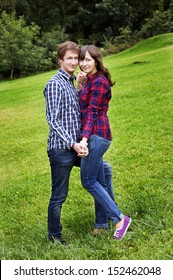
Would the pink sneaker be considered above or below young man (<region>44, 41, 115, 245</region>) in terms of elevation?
below

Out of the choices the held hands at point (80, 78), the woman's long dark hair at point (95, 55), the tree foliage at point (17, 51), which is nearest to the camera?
the woman's long dark hair at point (95, 55)

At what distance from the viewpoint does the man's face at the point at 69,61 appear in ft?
12.0

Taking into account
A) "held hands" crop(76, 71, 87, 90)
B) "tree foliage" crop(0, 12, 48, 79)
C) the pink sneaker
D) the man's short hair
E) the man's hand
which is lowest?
"tree foliage" crop(0, 12, 48, 79)

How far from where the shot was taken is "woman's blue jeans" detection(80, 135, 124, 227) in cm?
362

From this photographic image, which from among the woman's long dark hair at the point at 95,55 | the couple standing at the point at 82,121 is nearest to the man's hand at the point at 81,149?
the couple standing at the point at 82,121

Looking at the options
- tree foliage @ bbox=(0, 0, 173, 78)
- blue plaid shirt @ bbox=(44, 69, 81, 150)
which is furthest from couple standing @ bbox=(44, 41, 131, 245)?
tree foliage @ bbox=(0, 0, 173, 78)

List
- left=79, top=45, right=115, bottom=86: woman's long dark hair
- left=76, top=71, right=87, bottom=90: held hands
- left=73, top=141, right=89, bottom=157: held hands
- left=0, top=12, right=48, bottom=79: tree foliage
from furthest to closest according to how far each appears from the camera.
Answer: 1. left=0, top=12, right=48, bottom=79: tree foliage
2. left=76, top=71, right=87, bottom=90: held hands
3. left=79, top=45, right=115, bottom=86: woman's long dark hair
4. left=73, top=141, right=89, bottom=157: held hands

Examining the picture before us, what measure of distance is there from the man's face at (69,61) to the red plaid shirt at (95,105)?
0.57ft

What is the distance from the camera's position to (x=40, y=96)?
1573 cm

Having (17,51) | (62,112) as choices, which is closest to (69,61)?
(62,112)

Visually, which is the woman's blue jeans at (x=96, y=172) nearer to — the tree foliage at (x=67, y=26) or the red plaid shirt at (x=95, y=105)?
the red plaid shirt at (x=95, y=105)

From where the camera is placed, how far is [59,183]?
3789 mm

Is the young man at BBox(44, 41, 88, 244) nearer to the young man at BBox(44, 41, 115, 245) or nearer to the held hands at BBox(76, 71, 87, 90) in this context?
the young man at BBox(44, 41, 115, 245)

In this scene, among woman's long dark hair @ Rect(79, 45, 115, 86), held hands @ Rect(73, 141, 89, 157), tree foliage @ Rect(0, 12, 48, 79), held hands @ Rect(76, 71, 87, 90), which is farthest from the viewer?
tree foliage @ Rect(0, 12, 48, 79)
